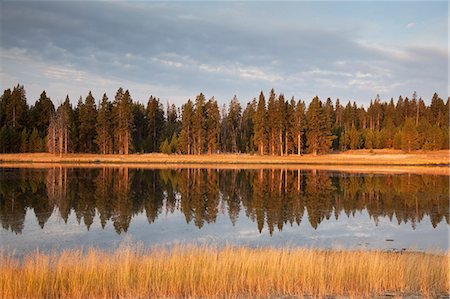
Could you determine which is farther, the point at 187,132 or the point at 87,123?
the point at 187,132

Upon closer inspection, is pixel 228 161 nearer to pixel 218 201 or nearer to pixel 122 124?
pixel 122 124

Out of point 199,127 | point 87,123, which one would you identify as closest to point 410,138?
point 199,127

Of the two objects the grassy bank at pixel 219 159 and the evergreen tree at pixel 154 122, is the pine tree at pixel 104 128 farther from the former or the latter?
the evergreen tree at pixel 154 122

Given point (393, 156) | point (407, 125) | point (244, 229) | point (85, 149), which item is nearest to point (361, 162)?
point (393, 156)

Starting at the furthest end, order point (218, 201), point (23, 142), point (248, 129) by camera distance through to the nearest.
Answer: point (248, 129) → point (23, 142) → point (218, 201)

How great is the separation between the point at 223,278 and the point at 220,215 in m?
14.3

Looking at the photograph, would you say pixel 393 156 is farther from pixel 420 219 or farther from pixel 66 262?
pixel 66 262

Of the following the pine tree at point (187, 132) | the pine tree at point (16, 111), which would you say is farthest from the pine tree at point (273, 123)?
the pine tree at point (16, 111)

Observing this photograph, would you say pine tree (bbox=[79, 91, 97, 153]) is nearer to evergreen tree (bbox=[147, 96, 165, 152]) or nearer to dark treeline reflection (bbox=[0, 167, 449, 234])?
evergreen tree (bbox=[147, 96, 165, 152])

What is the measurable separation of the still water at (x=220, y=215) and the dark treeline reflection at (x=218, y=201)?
6 centimetres

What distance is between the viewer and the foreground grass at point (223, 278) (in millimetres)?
9508

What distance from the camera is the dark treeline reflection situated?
23.4 meters

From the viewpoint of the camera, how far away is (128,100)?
9619cm

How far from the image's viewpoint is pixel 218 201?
1200 inches
